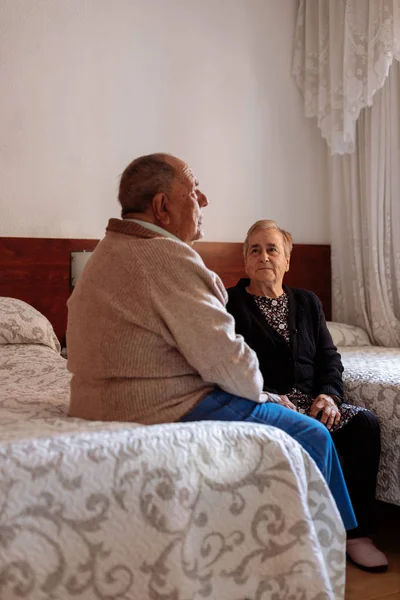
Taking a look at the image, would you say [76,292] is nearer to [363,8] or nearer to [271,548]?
[271,548]

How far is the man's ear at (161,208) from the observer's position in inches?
62.2

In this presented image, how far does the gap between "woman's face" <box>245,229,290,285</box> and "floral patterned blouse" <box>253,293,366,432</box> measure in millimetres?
74

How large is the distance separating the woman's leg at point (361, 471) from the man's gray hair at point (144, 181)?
40.9 inches

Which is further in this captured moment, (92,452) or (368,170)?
(368,170)

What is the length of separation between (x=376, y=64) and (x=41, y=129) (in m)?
1.72

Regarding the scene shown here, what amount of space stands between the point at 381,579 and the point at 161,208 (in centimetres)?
122

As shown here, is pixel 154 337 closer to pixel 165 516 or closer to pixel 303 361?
pixel 165 516

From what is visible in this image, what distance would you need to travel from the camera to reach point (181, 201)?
5.27ft

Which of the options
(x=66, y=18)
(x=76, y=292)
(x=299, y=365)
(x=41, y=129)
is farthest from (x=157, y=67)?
(x=76, y=292)

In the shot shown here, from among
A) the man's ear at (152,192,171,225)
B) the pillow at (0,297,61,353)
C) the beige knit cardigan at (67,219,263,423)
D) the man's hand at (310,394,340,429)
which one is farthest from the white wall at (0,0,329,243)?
the beige knit cardigan at (67,219,263,423)

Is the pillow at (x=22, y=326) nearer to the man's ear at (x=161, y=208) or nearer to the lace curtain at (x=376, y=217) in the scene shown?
the man's ear at (x=161, y=208)

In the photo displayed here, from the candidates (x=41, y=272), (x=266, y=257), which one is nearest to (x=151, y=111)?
(x=41, y=272)

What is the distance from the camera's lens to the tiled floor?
71.2 inches

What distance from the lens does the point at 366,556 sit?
78.2 inches
